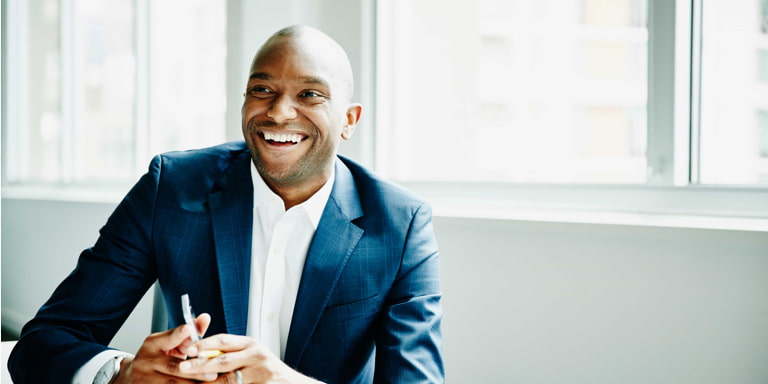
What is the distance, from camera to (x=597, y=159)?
88.8 inches

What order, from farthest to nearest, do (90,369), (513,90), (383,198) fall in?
(513,90), (383,198), (90,369)

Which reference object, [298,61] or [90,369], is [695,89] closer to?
[298,61]

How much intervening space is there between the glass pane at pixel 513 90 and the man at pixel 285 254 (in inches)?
36.2

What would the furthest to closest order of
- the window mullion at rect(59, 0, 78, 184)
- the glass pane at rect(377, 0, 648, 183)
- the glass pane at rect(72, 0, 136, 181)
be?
the window mullion at rect(59, 0, 78, 184) < the glass pane at rect(72, 0, 136, 181) < the glass pane at rect(377, 0, 648, 183)

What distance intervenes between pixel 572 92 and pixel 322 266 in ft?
4.19

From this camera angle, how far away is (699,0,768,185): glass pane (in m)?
1.88

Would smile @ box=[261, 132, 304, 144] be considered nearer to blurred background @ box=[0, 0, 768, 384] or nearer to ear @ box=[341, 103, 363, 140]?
ear @ box=[341, 103, 363, 140]

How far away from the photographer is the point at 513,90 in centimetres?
246

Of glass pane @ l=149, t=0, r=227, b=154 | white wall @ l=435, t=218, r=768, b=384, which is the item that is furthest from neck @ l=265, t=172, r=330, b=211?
glass pane @ l=149, t=0, r=227, b=154

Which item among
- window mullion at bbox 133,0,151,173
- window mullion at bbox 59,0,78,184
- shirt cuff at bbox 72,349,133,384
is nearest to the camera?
shirt cuff at bbox 72,349,133,384

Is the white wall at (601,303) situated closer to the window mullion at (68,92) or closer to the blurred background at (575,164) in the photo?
the blurred background at (575,164)

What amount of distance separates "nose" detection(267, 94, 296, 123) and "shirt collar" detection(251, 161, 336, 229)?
16 centimetres

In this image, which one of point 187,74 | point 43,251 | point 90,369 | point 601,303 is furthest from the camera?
point 43,251

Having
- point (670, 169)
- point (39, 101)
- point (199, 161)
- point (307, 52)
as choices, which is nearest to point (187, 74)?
point (39, 101)
